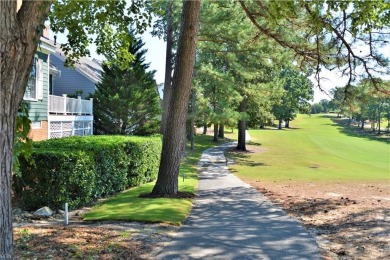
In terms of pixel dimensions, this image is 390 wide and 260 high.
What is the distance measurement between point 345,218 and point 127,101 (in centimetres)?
2020

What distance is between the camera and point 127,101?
27.7 meters

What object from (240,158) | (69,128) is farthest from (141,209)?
(240,158)

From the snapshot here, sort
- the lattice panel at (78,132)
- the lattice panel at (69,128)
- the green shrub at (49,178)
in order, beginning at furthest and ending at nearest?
the lattice panel at (78,132)
the lattice panel at (69,128)
the green shrub at (49,178)

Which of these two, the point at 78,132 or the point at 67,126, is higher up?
the point at 67,126

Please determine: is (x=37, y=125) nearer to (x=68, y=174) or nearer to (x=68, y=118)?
(x=68, y=118)

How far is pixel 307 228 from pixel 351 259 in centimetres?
222

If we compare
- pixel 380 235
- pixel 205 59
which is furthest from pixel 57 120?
pixel 380 235

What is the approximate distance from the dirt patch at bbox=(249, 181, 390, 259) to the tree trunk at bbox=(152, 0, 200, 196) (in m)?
3.52

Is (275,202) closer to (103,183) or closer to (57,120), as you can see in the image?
(103,183)

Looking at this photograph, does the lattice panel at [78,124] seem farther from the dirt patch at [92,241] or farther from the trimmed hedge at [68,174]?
the dirt patch at [92,241]

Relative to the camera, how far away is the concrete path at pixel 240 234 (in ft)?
21.5

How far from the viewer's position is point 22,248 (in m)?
5.96

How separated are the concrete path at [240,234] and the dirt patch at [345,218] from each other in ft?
1.29

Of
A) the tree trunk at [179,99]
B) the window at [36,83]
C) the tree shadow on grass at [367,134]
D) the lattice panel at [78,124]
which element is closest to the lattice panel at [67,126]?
the lattice panel at [78,124]
